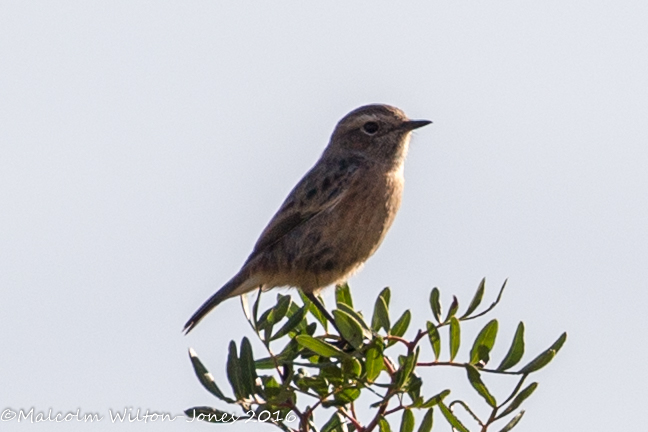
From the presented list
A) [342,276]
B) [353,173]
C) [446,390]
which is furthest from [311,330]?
[353,173]

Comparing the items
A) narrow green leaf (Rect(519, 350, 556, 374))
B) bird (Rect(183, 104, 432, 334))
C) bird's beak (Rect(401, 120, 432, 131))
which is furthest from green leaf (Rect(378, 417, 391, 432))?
bird's beak (Rect(401, 120, 432, 131))

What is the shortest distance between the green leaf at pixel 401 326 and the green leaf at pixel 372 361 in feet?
1.09

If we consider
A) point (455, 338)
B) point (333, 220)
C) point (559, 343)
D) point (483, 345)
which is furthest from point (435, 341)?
point (333, 220)

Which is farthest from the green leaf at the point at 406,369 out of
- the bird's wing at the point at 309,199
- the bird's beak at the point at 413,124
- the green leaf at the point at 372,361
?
the bird's beak at the point at 413,124

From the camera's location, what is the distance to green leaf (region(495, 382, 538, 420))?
14.8 ft

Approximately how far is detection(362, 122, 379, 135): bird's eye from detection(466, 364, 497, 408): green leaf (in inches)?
181

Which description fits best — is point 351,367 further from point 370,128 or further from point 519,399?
point 370,128

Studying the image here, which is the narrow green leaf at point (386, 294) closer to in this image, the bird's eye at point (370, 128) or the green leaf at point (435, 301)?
the green leaf at point (435, 301)

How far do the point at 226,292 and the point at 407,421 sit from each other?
3473mm

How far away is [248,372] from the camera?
4875mm

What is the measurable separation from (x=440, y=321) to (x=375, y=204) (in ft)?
11.6

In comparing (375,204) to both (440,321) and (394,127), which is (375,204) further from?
(440,321)

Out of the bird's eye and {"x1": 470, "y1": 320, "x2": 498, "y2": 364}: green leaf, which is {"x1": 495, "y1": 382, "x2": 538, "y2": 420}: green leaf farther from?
the bird's eye

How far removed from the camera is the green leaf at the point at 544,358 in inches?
176
